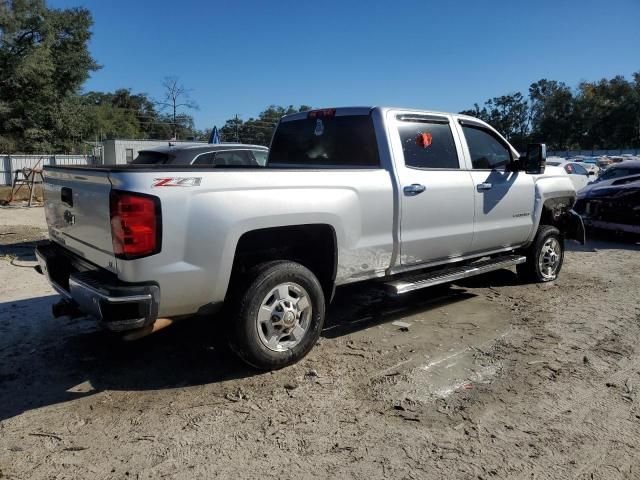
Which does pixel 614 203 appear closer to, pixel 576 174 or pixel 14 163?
pixel 576 174

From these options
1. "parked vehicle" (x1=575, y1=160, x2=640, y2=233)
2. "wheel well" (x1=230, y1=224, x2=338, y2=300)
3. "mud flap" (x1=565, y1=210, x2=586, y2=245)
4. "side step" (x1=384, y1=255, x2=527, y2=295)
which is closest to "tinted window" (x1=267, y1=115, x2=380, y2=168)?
"wheel well" (x1=230, y1=224, x2=338, y2=300)

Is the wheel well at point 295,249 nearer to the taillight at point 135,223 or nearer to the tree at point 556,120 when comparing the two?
the taillight at point 135,223

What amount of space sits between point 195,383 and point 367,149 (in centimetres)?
253

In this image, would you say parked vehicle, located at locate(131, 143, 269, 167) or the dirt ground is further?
parked vehicle, located at locate(131, 143, 269, 167)

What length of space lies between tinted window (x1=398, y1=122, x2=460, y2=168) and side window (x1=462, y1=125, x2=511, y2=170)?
1.09 ft

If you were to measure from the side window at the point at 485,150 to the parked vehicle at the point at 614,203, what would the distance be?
18.4 ft

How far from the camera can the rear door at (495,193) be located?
540cm

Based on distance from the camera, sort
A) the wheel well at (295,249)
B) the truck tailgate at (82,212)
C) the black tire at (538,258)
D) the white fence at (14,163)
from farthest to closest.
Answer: the white fence at (14,163), the black tire at (538,258), the wheel well at (295,249), the truck tailgate at (82,212)

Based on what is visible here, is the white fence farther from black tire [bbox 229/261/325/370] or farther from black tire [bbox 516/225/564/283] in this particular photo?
black tire [bbox 229/261/325/370]

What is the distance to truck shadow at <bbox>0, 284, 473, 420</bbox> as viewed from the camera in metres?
3.72

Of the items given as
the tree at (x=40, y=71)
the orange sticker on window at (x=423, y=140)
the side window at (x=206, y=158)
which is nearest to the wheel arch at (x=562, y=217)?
the orange sticker on window at (x=423, y=140)

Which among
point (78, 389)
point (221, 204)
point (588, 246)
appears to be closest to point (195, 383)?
point (78, 389)

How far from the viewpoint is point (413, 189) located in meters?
4.58

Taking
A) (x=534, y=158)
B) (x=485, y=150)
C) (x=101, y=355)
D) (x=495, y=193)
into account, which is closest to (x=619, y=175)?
(x=534, y=158)
